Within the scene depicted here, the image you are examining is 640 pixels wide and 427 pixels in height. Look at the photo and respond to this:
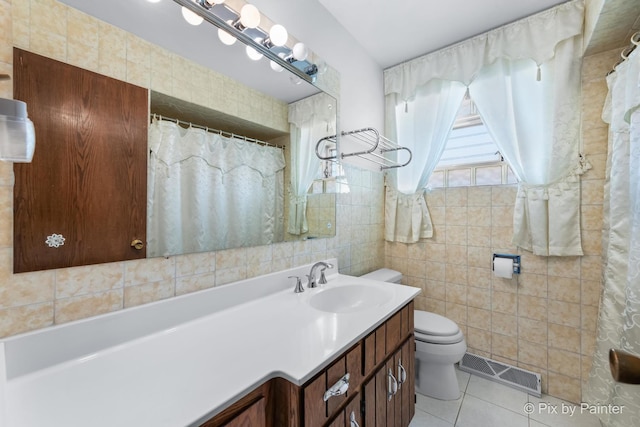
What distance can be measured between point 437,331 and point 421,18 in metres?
2.06

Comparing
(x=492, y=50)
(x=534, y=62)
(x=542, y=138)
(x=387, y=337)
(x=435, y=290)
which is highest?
(x=492, y=50)

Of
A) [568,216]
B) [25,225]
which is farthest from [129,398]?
[568,216]

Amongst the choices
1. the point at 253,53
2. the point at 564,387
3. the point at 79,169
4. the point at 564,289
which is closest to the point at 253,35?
the point at 253,53

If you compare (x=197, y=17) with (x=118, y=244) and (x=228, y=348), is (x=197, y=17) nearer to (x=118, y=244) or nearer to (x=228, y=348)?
(x=118, y=244)

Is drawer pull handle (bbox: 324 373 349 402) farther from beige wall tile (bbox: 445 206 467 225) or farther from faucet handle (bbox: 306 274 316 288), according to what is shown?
beige wall tile (bbox: 445 206 467 225)

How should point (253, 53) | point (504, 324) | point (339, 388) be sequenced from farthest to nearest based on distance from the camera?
point (504, 324) < point (253, 53) < point (339, 388)

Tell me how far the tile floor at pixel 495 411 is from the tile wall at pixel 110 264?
133 cm

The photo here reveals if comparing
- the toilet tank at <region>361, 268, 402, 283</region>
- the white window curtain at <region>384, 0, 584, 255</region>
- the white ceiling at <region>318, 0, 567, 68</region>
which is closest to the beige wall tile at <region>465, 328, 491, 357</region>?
the toilet tank at <region>361, 268, 402, 283</region>

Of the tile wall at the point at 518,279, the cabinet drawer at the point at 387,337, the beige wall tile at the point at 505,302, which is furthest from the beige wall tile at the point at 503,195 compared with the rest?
the cabinet drawer at the point at 387,337

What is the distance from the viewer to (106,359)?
0.70 meters

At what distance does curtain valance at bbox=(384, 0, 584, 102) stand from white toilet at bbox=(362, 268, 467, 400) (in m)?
1.76

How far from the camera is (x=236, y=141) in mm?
1147

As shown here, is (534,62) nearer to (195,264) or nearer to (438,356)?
(438,356)

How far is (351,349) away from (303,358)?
216 millimetres
